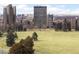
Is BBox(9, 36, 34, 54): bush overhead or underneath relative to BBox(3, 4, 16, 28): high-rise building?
underneath

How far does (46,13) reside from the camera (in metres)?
2.30

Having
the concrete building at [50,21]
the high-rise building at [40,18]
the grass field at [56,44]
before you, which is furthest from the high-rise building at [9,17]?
the concrete building at [50,21]

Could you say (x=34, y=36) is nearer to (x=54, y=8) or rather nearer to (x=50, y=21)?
(x=50, y=21)

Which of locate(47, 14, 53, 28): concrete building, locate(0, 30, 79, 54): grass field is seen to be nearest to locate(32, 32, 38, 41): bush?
locate(0, 30, 79, 54): grass field

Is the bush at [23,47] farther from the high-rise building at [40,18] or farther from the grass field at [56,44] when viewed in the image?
the high-rise building at [40,18]

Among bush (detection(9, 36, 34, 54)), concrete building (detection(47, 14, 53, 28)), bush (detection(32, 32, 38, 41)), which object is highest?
concrete building (detection(47, 14, 53, 28))

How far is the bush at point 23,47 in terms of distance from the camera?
223 cm

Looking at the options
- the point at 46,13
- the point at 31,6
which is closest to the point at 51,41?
the point at 46,13

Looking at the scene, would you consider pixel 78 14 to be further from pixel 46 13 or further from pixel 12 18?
A: pixel 12 18

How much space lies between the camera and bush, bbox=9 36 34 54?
223 cm

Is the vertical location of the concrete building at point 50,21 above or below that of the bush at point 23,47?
above

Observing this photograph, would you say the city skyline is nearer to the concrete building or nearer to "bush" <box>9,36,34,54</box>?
the concrete building

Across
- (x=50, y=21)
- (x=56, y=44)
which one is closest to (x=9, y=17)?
(x=50, y=21)

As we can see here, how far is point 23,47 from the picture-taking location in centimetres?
224
